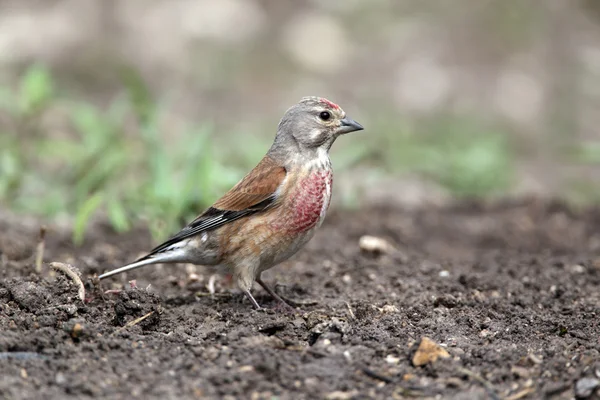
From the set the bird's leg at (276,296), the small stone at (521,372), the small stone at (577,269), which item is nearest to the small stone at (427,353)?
the small stone at (521,372)

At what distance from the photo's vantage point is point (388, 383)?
11.5 ft

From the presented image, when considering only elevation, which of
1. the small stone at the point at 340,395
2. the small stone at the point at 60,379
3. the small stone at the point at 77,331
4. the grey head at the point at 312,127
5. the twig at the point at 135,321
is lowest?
the twig at the point at 135,321

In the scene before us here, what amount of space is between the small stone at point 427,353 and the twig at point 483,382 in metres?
0.13

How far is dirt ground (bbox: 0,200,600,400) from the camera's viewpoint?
3.46 metres

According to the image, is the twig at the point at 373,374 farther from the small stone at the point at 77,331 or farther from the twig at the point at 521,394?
the small stone at the point at 77,331

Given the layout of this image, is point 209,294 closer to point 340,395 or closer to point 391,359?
point 391,359

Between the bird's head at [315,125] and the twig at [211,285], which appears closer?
the bird's head at [315,125]

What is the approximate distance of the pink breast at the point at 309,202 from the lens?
496cm

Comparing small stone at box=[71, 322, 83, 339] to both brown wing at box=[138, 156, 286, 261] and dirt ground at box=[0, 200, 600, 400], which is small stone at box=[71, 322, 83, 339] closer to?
dirt ground at box=[0, 200, 600, 400]

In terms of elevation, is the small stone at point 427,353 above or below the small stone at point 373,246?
above

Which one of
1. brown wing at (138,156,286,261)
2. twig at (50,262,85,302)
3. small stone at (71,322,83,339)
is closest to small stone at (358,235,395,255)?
brown wing at (138,156,286,261)

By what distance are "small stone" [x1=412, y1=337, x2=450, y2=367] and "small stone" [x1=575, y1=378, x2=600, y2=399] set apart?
0.59 metres

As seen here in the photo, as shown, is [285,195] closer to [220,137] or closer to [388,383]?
[388,383]

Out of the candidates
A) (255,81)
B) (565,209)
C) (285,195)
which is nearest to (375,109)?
(255,81)
